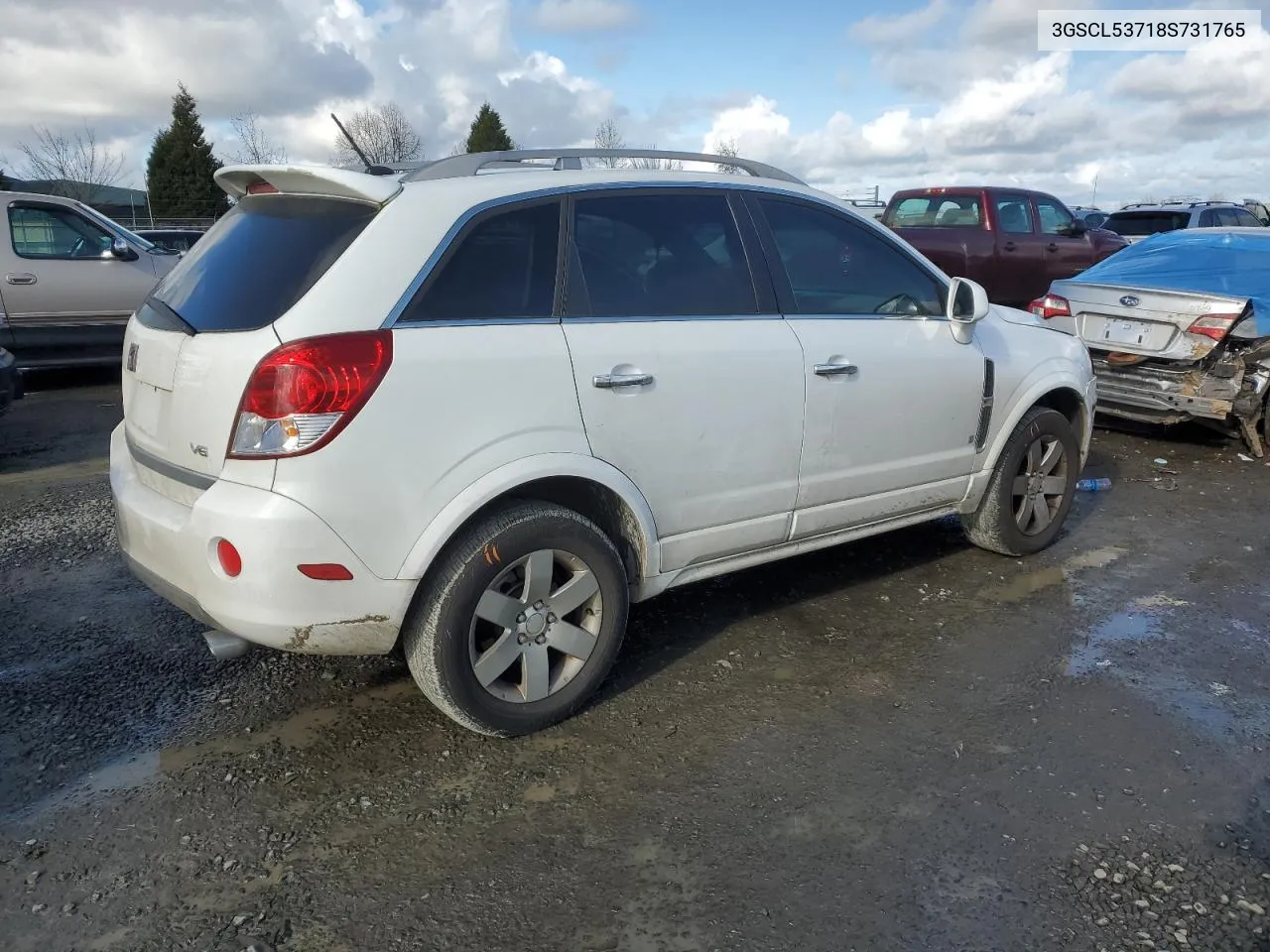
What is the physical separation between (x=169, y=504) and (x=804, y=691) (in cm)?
226

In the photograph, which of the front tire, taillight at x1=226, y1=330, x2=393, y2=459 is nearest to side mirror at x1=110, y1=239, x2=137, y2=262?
taillight at x1=226, y1=330, x2=393, y2=459

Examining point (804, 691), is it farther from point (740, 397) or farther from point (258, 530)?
point (258, 530)

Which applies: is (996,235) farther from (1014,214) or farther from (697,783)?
(697,783)

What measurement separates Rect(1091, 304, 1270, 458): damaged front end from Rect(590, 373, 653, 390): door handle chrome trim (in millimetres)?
5273

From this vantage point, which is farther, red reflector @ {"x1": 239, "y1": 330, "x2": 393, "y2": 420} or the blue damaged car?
the blue damaged car

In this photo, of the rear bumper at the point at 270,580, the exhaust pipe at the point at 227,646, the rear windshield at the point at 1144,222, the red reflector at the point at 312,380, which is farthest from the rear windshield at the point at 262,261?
the rear windshield at the point at 1144,222

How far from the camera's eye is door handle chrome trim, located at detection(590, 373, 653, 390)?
323cm

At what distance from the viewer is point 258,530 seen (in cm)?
275

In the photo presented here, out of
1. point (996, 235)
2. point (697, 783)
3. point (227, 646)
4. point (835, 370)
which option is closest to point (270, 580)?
point (227, 646)

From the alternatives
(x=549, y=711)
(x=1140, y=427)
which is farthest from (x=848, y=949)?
(x=1140, y=427)

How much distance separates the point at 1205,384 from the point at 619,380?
546 cm

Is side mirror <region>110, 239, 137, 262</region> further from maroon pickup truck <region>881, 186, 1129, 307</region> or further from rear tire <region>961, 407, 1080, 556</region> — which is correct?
maroon pickup truck <region>881, 186, 1129, 307</region>

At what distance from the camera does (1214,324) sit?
6.82 m

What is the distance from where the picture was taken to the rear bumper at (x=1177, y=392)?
22.7 feet
